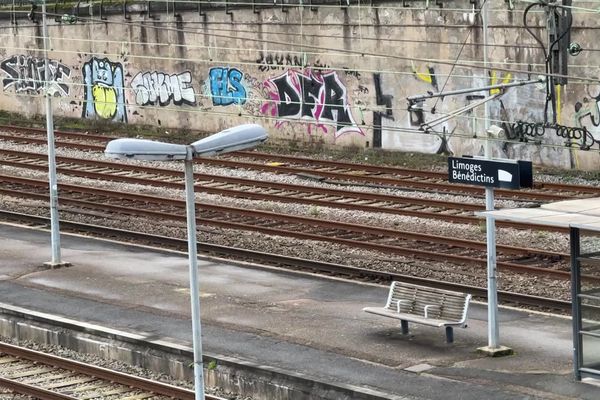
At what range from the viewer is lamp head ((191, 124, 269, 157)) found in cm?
1074

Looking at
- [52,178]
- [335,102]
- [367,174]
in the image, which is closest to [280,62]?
[335,102]

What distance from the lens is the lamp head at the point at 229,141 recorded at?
1074 cm

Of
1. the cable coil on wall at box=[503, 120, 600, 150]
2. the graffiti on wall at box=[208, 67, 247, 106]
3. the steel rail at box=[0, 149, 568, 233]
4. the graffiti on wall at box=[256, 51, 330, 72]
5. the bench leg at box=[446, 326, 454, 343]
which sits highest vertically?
the graffiti on wall at box=[256, 51, 330, 72]

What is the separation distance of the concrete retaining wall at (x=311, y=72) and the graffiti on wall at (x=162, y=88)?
0.09 feet

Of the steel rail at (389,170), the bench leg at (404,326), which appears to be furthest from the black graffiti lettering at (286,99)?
the bench leg at (404,326)

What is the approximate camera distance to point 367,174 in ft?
93.8

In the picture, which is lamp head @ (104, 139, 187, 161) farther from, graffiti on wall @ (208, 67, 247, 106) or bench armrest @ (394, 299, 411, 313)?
graffiti on wall @ (208, 67, 247, 106)

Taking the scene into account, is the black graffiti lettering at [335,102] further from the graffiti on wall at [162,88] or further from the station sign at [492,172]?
the station sign at [492,172]

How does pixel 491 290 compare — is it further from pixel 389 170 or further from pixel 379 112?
pixel 379 112

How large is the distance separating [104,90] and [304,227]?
16115 mm

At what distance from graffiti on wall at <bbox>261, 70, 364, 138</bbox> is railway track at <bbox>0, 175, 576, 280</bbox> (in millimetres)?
6889

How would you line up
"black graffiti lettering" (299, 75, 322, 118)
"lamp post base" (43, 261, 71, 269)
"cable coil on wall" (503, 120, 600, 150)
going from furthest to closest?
"black graffiti lettering" (299, 75, 322, 118), "cable coil on wall" (503, 120, 600, 150), "lamp post base" (43, 261, 71, 269)

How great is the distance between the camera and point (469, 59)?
97.8ft

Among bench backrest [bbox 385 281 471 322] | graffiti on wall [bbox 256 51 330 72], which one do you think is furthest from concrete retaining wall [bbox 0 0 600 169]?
bench backrest [bbox 385 281 471 322]
